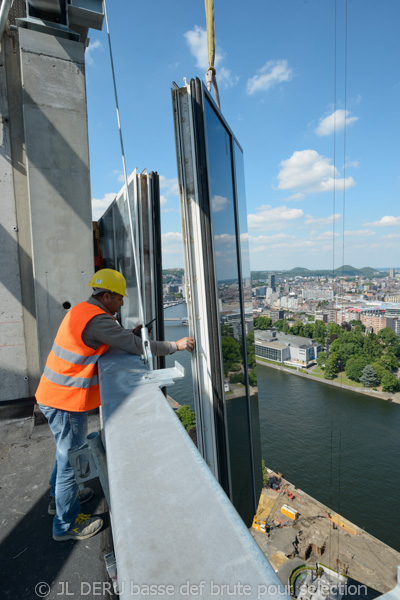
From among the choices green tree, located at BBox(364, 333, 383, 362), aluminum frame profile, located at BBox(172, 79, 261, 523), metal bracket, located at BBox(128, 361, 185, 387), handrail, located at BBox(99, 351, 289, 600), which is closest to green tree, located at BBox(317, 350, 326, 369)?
green tree, located at BBox(364, 333, 383, 362)

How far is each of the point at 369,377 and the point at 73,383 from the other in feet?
109

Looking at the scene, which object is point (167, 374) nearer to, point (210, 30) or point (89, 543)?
point (89, 543)

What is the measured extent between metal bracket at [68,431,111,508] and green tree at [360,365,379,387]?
33.4 metres

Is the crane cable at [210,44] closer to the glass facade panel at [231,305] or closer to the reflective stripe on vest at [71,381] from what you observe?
the glass facade panel at [231,305]

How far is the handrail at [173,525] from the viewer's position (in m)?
0.49

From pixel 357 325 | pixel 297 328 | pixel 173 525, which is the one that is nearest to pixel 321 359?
pixel 297 328

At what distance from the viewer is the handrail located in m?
0.49

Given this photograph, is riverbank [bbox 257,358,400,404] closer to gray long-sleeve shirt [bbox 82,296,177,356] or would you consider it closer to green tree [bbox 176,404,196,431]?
green tree [bbox 176,404,196,431]

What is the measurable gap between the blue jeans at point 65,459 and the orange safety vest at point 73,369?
9 centimetres

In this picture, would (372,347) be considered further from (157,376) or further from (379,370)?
(157,376)

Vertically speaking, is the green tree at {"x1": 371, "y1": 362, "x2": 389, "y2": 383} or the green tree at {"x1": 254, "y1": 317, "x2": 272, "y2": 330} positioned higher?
the green tree at {"x1": 254, "y1": 317, "x2": 272, "y2": 330}

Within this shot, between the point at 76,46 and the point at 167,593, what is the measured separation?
431 centimetres

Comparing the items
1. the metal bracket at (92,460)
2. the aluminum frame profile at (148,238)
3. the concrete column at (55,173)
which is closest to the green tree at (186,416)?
the concrete column at (55,173)

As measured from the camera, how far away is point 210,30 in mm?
3309
